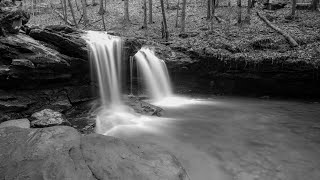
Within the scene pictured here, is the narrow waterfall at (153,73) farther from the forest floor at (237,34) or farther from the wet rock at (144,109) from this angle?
the wet rock at (144,109)

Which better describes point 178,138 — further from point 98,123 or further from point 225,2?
point 225,2

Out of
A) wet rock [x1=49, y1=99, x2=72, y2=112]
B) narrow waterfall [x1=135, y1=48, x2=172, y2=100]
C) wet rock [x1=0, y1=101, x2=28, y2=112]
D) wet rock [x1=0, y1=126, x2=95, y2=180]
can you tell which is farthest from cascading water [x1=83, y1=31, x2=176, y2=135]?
wet rock [x1=0, y1=126, x2=95, y2=180]

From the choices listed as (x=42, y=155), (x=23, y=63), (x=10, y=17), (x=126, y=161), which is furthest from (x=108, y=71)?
(x=126, y=161)

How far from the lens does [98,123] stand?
28.0ft

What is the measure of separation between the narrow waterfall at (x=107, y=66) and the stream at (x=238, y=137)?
270 cm

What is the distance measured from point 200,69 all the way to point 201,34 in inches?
158

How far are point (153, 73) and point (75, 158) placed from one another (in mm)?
9610

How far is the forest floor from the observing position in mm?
12750

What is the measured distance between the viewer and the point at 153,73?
13.3 metres

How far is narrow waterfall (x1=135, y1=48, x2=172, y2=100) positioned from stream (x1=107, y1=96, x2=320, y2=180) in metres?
1.95

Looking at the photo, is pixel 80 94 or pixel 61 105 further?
pixel 80 94

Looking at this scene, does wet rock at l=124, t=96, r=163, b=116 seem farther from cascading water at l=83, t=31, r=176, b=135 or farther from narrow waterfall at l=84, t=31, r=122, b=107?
narrow waterfall at l=84, t=31, r=122, b=107

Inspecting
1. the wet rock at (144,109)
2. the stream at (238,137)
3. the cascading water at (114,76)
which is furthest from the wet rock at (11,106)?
the wet rock at (144,109)

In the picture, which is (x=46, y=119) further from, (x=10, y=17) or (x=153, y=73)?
(x=153, y=73)
